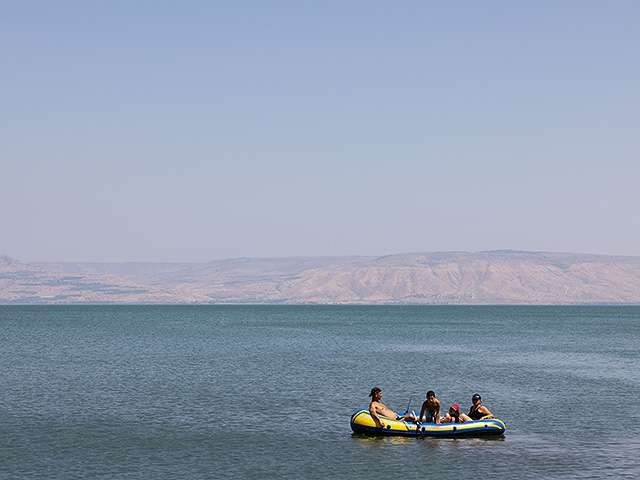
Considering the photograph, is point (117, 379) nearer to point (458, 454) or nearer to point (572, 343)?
point (458, 454)

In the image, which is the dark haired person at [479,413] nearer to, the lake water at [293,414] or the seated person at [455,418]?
the seated person at [455,418]

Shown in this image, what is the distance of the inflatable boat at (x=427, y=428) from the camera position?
34219mm

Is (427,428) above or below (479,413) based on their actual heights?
below

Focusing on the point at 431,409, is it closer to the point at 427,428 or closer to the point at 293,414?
the point at 427,428

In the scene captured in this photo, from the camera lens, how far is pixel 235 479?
89.0 feet

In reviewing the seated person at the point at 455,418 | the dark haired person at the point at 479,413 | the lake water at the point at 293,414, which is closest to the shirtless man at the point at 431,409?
the seated person at the point at 455,418

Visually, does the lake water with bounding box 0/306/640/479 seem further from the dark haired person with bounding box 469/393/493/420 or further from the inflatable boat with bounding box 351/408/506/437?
the dark haired person with bounding box 469/393/493/420

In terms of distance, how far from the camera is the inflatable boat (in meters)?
34.2

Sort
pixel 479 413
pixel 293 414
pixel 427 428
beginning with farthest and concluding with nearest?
pixel 293 414 < pixel 479 413 < pixel 427 428

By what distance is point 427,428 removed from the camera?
3419 centimetres

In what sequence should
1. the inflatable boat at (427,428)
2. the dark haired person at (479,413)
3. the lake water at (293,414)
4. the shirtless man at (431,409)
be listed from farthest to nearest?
the dark haired person at (479,413) < the shirtless man at (431,409) < the inflatable boat at (427,428) < the lake water at (293,414)

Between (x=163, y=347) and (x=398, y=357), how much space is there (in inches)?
1231

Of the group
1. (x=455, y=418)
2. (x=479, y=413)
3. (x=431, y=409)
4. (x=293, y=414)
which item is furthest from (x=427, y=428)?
(x=293, y=414)

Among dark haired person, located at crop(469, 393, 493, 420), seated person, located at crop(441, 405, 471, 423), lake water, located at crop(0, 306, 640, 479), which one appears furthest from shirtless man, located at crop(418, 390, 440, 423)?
dark haired person, located at crop(469, 393, 493, 420)
